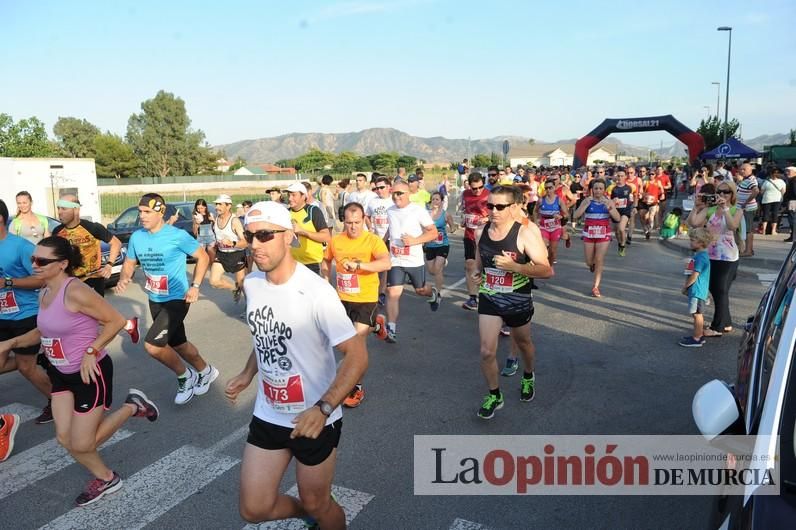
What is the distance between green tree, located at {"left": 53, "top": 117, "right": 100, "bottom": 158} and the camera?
292ft

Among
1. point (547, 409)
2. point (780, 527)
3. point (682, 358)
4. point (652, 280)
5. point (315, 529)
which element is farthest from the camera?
point (652, 280)

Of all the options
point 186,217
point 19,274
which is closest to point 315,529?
point 19,274

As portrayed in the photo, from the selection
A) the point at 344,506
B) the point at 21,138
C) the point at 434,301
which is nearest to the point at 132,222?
the point at 434,301

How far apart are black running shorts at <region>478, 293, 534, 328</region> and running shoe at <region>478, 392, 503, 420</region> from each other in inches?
25.4

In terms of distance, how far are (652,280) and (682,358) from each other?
15.2 ft

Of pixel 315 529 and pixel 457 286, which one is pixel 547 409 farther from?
pixel 457 286

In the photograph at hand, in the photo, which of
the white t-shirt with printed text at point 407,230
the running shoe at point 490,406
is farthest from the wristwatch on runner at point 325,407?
the white t-shirt with printed text at point 407,230

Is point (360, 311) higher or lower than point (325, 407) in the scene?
lower

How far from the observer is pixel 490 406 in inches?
194

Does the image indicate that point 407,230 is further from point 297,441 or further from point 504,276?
point 297,441

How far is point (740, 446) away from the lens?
2020 mm

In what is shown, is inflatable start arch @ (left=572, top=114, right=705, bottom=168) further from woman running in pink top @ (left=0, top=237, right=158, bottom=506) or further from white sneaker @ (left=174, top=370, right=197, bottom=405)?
woman running in pink top @ (left=0, top=237, right=158, bottom=506)

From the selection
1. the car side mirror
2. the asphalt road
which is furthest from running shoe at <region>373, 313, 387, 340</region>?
the car side mirror

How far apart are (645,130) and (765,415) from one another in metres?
31.8
